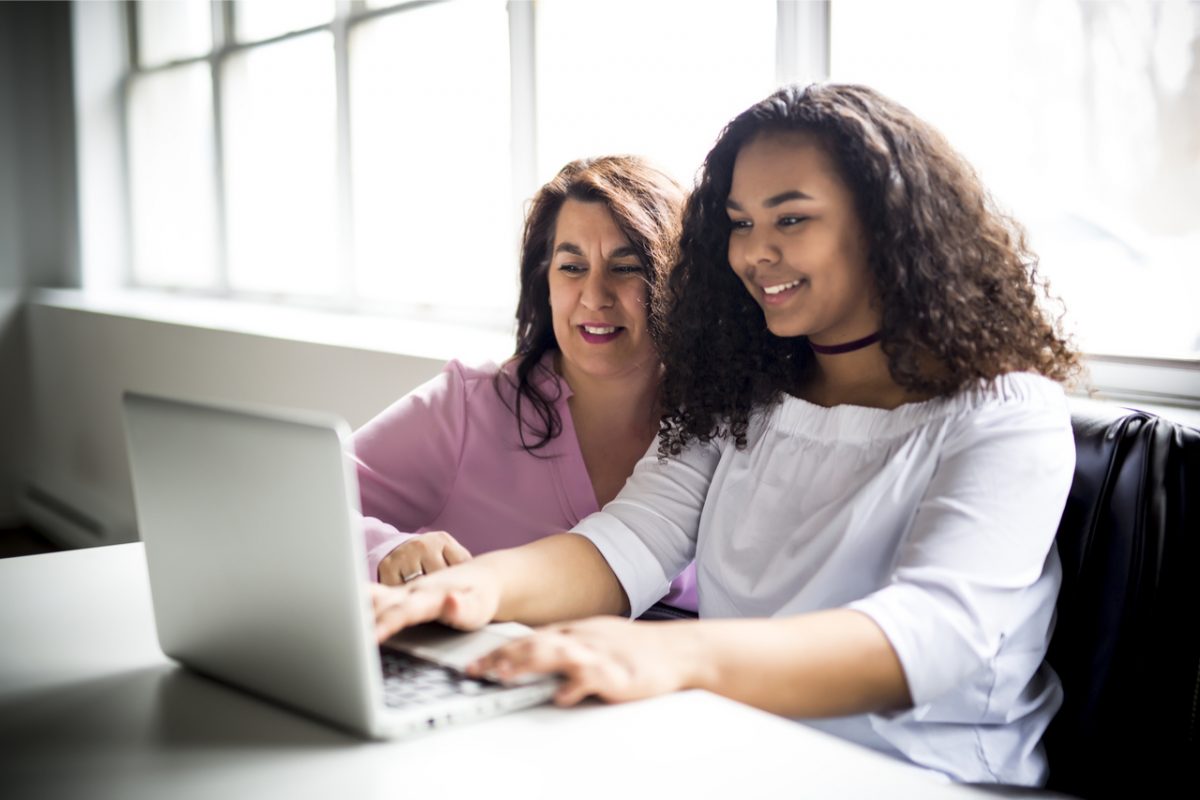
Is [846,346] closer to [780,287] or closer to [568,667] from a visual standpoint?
[780,287]

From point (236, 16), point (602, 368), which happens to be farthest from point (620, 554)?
point (236, 16)

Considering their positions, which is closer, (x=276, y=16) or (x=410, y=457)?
(x=410, y=457)

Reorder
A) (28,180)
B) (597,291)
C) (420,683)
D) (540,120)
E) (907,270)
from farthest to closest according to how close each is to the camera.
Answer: (28,180) < (540,120) < (597,291) < (907,270) < (420,683)

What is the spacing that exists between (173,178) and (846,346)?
4463 mm

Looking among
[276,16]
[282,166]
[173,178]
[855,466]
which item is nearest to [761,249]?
[855,466]

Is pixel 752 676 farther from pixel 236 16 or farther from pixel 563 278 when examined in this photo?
pixel 236 16

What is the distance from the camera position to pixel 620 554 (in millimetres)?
1433

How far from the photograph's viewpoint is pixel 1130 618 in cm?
128

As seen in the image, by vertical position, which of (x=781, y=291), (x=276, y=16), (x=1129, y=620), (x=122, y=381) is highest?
(x=276, y=16)

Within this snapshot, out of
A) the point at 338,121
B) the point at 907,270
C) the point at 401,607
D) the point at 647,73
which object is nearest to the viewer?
the point at 401,607

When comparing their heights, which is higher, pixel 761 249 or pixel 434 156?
pixel 434 156

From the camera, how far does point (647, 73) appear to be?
286cm

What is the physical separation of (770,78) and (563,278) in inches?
35.4

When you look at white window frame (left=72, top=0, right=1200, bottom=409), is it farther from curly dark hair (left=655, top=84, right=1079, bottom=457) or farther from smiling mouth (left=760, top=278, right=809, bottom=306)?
smiling mouth (left=760, top=278, right=809, bottom=306)
